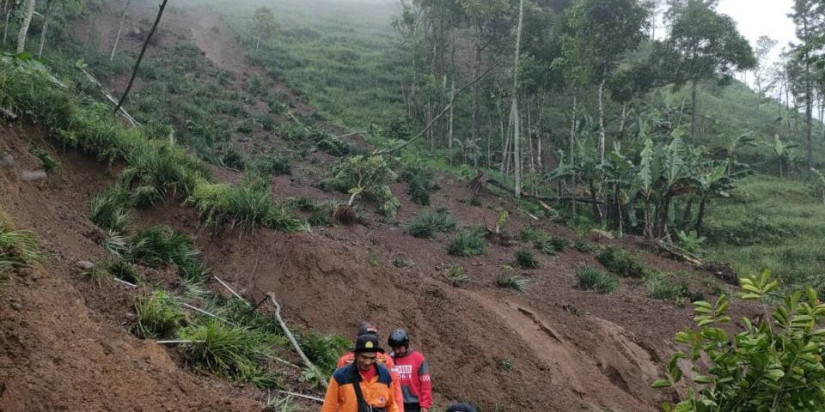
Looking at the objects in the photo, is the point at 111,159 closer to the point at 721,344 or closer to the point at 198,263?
the point at 198,263

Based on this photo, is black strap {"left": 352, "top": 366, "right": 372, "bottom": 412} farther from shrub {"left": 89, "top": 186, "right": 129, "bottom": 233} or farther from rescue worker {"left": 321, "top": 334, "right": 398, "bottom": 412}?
shrub {"left": 89, "top": 186, "right": 129, "bottom": 233}

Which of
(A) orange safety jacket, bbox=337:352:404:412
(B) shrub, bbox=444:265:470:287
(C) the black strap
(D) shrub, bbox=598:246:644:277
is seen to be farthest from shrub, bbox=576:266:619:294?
(C) the black strap

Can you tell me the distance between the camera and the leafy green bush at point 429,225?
13391 mm

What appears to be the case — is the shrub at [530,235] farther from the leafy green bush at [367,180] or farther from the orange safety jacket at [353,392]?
the orange safety jacket at [353,392]

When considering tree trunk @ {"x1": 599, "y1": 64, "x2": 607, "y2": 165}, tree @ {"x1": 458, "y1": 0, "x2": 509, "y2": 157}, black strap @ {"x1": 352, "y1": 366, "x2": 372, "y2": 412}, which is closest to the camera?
black strap @ {"x1": 352, "y1": 366, "x2": 372, "y2": 412}

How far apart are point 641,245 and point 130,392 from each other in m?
17.0

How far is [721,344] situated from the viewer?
2.27m

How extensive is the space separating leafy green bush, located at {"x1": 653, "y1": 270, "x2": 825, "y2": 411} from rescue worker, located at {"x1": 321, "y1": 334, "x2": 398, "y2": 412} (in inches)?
76.3

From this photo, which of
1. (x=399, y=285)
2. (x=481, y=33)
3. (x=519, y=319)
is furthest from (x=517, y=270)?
(x=481, y=33)

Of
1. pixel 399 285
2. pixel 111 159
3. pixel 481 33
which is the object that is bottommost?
pixel 399 285

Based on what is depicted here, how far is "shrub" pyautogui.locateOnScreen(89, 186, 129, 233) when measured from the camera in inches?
274

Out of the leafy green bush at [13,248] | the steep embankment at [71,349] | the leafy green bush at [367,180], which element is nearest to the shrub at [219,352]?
the steep embankment at [71,349]

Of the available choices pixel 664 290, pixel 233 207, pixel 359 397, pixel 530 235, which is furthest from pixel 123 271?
pixel 530 235

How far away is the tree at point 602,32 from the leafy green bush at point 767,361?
18427 millimetres
